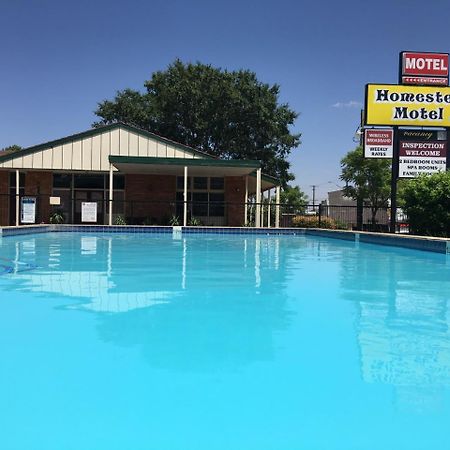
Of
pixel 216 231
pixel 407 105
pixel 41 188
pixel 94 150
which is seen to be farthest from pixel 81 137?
pixel 407 105

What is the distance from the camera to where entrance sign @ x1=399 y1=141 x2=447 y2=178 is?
19766mm

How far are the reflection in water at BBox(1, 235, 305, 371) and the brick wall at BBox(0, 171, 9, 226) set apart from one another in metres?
16.4

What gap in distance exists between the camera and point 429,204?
1792cm

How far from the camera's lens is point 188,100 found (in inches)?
1531

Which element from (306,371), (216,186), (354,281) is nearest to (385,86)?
(216,186)

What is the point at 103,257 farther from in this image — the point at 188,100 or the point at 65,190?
the point at 188,100

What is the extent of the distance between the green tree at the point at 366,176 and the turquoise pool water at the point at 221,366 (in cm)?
3285

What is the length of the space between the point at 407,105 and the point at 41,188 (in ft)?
60.3

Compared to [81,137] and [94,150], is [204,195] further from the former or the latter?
[81,137]

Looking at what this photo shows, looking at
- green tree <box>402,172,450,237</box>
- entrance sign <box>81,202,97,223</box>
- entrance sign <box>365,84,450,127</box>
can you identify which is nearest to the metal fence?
entrance sign <box>81,202,97,223</box>

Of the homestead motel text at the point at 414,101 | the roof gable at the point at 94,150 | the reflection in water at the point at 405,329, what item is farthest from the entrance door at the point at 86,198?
the reflection in water at the point at 405,329

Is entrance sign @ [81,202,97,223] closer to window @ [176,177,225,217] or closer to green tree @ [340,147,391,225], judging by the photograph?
window @ [176,177,225,217]

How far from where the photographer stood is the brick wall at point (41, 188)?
2562 centimetres

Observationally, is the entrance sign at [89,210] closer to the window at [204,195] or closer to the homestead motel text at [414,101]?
the window at [204,195]
